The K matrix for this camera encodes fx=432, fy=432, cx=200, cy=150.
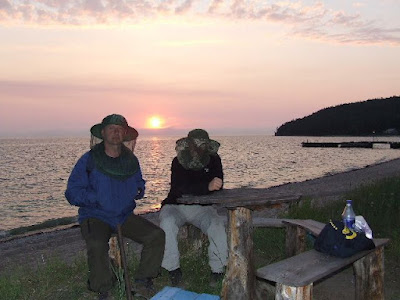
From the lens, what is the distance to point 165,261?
5.27 meters

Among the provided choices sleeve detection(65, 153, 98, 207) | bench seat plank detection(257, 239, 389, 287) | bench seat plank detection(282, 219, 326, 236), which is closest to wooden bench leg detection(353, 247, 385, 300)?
bench seat plank detection(257, 239, 389, 287)

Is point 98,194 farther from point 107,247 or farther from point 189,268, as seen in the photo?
point 189,268

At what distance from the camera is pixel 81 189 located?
4.97m

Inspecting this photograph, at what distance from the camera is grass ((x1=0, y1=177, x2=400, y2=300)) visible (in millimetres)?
5164

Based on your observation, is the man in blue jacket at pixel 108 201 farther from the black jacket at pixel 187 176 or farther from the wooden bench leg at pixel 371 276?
the wooden bench leg at pixel 371 276

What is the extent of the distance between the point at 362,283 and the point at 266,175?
39.8 metres

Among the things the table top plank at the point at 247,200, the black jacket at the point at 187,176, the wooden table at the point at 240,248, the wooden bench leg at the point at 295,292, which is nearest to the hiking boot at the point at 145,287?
the wooden table at the point at 240,248

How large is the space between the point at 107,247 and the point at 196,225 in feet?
4.22

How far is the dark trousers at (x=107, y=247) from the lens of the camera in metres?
4.75

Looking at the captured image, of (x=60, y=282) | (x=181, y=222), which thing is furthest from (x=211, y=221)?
(x=60, y=282)

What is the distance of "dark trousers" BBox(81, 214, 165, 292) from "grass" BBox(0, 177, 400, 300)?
26 cm

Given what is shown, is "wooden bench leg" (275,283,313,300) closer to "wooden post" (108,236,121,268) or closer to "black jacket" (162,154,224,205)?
"black jacket" (162,154,224,205)

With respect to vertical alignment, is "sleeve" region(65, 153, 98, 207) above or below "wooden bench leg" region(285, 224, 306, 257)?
above

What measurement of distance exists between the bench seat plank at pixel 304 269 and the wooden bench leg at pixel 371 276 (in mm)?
385
